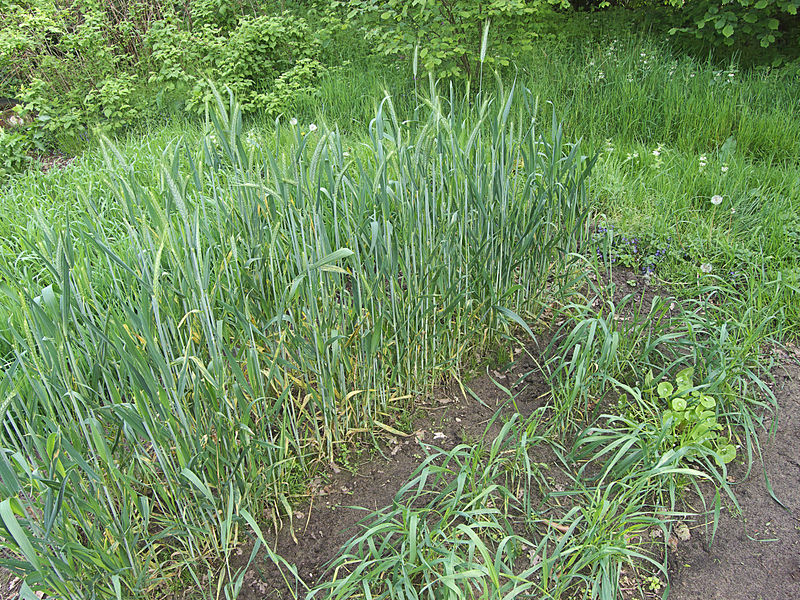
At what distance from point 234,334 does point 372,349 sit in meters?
0.44

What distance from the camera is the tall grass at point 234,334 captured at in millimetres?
1446

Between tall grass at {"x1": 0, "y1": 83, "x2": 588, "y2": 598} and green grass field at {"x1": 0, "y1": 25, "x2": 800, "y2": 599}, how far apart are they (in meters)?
0.01

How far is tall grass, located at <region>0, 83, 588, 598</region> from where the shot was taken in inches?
56.9

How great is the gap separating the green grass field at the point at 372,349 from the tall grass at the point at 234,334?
0.01 m

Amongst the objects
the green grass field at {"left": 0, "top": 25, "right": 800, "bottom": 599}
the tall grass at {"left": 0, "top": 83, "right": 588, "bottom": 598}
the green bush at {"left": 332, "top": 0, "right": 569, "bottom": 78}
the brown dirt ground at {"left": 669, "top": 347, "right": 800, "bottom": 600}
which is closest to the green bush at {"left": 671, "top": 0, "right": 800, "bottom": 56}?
the green bush at {"left": 332, "top": 0, "right": 569, "bottom": 78}

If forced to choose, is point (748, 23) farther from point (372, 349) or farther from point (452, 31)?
point (372, 349)

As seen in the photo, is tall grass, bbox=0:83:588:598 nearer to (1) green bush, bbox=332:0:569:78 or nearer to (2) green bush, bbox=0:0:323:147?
(1) green bush, bbox=332:0:569:78

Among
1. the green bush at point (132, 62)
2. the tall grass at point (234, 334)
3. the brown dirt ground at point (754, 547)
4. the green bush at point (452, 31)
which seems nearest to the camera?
the tall grass at point (234, 334)

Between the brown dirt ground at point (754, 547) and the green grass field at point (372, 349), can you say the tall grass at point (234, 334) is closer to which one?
the green grass field at point (372, 349)

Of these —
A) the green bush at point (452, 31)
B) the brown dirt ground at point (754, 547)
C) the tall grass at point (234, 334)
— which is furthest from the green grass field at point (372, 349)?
the green bush at point (452, 31)

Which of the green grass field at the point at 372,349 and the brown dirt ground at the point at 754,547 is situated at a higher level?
the green grass field at the point at 372,349

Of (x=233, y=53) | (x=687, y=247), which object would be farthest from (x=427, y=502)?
(x=233, y=53)

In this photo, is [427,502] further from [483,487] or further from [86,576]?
[86,576]

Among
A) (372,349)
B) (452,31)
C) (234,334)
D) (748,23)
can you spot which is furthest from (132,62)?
(748,23)
